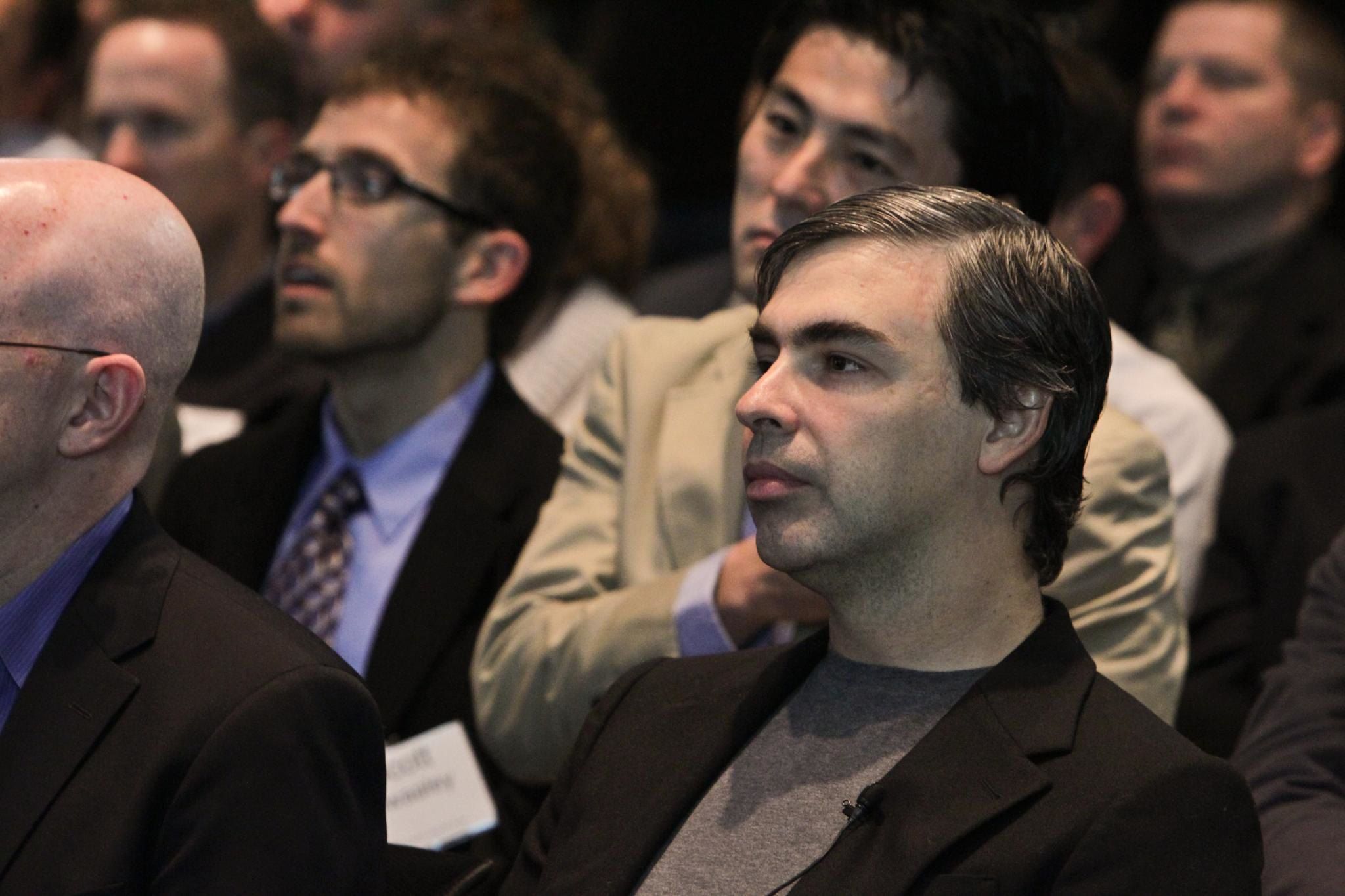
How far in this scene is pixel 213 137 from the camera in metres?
4.64

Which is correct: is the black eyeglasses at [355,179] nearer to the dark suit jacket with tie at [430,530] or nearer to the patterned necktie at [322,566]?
the dark suit jacket with tie at [430,530]

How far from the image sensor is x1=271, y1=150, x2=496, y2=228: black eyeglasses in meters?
3.46

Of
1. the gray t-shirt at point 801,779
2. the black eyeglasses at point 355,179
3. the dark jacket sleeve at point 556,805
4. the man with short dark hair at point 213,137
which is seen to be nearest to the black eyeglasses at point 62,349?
the dark jacket sleeve at point 556,805

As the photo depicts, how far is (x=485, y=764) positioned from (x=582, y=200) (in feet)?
4.86

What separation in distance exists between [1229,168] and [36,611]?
3168mm

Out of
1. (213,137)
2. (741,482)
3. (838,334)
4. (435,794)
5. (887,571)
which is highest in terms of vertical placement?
(838,334)

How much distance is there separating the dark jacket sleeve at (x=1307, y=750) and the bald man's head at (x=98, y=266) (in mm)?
1488

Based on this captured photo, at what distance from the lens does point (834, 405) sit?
2113 millimetres

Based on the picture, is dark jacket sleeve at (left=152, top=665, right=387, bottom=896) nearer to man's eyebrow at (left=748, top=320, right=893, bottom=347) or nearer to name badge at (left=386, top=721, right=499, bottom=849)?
man's eyebrow at (left=748, top=320, right=893, bottom=347)

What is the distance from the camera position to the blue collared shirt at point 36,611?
2057 mm

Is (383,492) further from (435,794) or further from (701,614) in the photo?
(701,614)

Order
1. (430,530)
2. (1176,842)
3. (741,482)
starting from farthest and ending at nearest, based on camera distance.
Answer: (430,530)
(741,482)
(1176,842)

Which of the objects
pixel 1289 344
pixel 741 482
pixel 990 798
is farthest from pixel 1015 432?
pixel 1289 344

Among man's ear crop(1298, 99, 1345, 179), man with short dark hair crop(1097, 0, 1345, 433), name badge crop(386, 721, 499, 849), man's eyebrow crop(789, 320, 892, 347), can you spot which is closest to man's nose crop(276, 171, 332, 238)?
name badge crop(386, 721, 499, 849)
